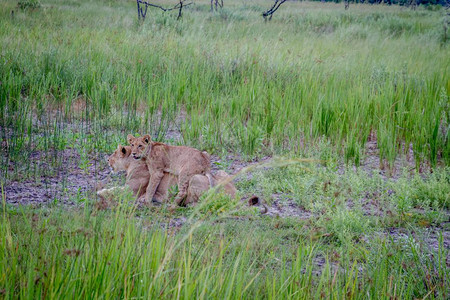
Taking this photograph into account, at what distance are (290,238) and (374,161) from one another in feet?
11.4

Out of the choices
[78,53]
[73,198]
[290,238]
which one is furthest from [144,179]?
[78,53]

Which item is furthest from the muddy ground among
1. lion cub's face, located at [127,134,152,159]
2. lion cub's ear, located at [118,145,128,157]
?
lion cub's face, located at [127,134,152,159]

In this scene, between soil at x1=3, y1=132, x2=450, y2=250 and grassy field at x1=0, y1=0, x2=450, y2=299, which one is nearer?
grassy field at x1=0, y1=0, x2=450, y2=299

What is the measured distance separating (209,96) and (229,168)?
223 cm

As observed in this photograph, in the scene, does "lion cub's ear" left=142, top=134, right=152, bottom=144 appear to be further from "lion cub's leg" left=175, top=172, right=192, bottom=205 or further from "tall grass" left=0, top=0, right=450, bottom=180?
"tall grass" left=0, top=0, right=450, bottom=180

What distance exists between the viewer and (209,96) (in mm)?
8930

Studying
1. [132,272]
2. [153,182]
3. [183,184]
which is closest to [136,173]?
[153,182]

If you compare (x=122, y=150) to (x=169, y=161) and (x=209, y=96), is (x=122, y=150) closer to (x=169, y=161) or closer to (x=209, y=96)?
(x=169, y=161)

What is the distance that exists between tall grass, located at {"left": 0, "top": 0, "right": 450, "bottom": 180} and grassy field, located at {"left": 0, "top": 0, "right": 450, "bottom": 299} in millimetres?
46

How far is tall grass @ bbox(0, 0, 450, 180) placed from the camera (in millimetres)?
7566

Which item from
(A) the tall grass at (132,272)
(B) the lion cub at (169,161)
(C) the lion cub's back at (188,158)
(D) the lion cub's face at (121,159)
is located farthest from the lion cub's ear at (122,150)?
(A) the tall grass at (132,272)

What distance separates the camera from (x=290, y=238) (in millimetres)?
4684

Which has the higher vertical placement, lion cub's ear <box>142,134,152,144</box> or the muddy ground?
lion cub's ear <box>142,134,152,144</box>

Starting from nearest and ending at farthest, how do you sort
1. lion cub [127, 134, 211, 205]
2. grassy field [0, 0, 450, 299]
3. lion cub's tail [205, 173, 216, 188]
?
grassy field [0, 0, 450, 299] < lion cub's tail [205, 173, 216, 188] < lion cub [127, 134, 211, 205]
